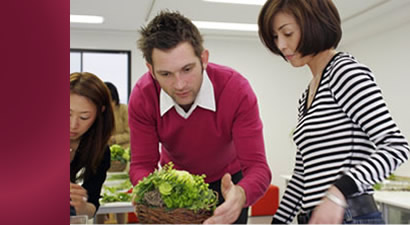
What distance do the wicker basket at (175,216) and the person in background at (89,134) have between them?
0.21 metres

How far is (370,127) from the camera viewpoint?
447 millimetres

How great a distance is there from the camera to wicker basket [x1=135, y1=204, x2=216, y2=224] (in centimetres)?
62

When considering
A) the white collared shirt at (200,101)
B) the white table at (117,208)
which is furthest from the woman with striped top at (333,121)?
the white table at (117,208)

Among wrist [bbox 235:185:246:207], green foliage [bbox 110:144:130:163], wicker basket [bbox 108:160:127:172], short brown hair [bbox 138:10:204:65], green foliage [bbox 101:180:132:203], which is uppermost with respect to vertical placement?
short brown hair [bbox 138:10:204:65]

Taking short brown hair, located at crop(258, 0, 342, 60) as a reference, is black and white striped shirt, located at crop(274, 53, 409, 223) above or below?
below

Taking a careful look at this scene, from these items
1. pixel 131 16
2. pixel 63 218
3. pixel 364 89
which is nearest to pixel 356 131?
pixel 364 89

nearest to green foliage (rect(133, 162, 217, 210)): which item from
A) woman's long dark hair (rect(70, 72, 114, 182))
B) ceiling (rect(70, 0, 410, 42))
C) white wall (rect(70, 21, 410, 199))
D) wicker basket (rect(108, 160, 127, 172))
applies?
woman's long dark hair (rect(70, 72, 114, 182))

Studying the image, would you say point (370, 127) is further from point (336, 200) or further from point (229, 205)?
point (229, 205)

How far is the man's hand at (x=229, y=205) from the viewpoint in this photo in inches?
25.6

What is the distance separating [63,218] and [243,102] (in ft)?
2.43

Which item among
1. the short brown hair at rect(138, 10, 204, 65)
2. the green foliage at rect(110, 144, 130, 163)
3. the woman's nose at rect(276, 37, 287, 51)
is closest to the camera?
the woman's nose at rect(276, 37, 287, 51)

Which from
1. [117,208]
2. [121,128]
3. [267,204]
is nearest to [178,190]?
[117,208]

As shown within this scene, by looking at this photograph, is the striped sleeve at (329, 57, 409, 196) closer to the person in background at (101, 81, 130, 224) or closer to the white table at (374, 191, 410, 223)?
the white table at (374, 191, 410, 223)

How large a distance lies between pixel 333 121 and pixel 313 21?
0.48 feet
